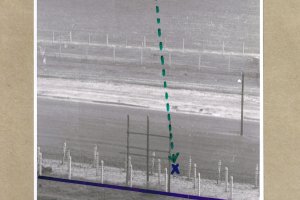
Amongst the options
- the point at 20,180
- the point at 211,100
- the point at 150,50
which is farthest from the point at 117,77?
the point at 20,180

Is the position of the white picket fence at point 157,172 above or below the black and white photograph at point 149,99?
below

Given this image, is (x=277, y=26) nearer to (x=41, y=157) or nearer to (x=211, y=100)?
(x=211, y=100)

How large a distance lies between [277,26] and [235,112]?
633mm

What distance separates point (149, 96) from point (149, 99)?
0.07 ft

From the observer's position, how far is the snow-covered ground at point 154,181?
4945 mm

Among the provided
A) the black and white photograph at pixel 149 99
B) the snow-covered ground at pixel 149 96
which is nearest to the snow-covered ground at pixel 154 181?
the black and white photograph at pixel 149 99

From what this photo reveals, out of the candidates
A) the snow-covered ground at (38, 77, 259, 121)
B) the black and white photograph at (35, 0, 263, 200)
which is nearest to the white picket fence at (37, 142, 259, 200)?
the black and white photograph at (35, 0, 263, 200)

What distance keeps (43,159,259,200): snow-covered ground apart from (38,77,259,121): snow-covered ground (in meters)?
0.46

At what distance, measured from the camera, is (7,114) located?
5.50 metres

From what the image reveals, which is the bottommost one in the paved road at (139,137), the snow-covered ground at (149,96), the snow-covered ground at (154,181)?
the snow-covered ground at (154,181)

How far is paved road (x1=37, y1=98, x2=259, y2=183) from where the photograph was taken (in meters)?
4.93

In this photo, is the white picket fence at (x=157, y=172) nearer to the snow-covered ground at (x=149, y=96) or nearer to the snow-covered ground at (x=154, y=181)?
the snow-covered ground at (x=154, y=181)

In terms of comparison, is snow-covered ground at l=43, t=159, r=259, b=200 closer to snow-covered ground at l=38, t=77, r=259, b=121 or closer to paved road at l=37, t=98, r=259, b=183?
paved road at l=37, t=98, r=259, b=183

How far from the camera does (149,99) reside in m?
5.12
